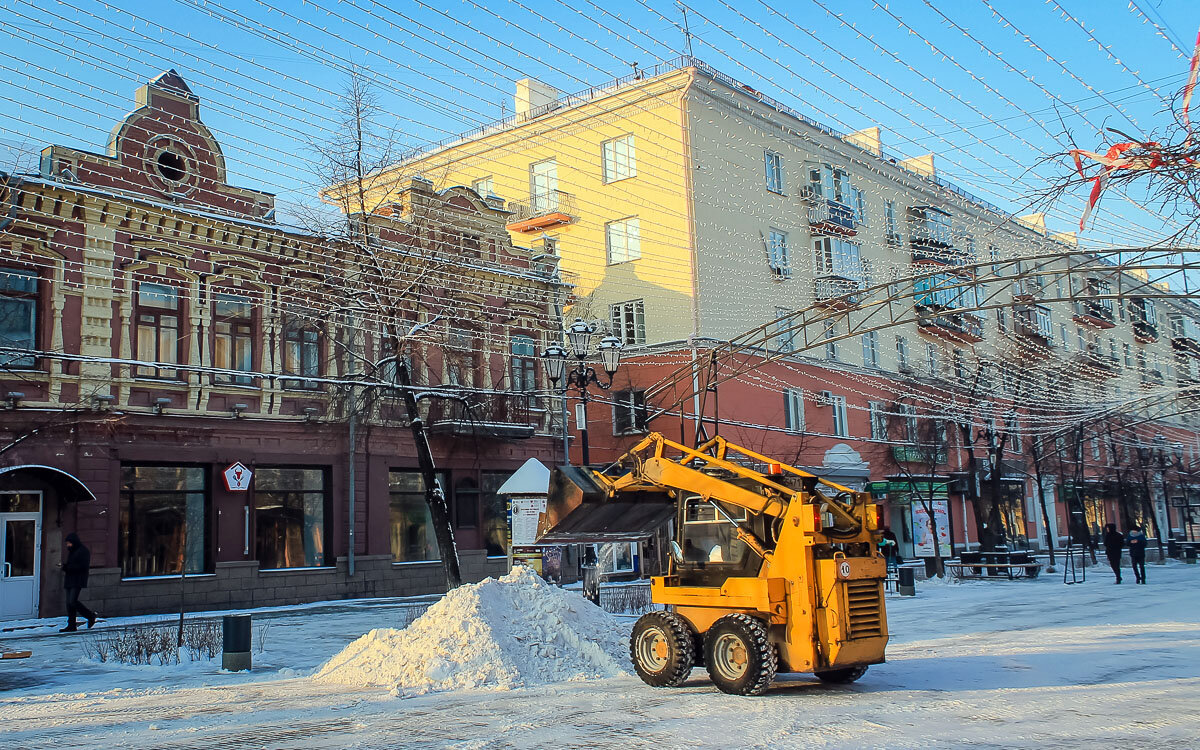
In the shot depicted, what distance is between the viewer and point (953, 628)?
764 inches

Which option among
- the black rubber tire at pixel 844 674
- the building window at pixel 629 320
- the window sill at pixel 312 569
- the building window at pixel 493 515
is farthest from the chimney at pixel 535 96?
the black rubber tire at pixel 844 674

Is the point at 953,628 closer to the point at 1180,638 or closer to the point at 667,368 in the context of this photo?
the point at 1180,638

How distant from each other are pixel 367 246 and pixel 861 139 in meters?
32.0

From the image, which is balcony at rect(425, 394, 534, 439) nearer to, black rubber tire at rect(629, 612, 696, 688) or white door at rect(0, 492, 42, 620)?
white door at rect(0, 492, 42, 620)


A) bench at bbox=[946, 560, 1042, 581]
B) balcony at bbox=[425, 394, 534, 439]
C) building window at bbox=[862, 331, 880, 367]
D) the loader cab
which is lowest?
bench at bbox=[946, 560, 1042, 581]

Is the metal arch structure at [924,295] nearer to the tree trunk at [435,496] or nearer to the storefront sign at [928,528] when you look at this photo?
the tree trunk at [435,496]

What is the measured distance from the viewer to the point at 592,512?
13344 millimetres

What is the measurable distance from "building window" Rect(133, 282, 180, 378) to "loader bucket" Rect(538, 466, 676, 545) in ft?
50.7

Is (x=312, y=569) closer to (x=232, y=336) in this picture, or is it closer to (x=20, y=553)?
(x=232, y=336)

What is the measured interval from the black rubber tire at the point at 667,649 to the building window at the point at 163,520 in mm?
15762

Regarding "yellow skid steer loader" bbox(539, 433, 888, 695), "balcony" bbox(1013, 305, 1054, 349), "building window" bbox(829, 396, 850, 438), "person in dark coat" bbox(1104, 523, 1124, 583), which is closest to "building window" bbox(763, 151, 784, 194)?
"building window" bbox(829, 396, 850, 438)

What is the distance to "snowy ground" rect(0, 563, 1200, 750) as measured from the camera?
9.38m

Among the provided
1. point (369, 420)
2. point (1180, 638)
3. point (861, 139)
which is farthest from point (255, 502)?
point (861, 139)

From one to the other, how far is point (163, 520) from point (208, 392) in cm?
327
